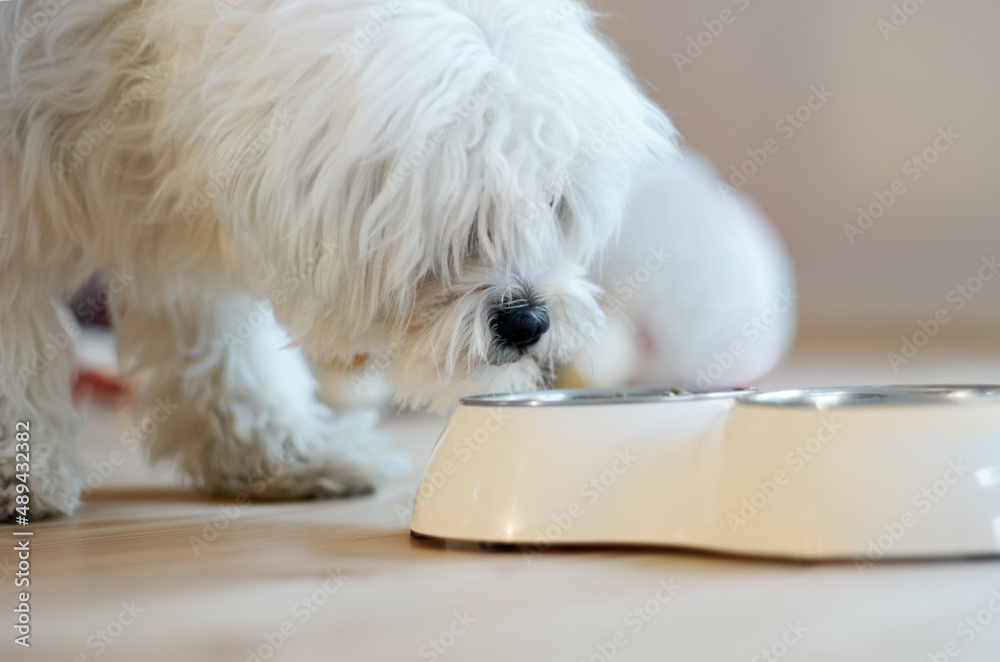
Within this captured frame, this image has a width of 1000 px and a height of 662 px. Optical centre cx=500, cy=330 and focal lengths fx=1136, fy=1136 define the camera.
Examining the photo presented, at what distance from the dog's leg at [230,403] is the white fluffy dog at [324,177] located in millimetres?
67

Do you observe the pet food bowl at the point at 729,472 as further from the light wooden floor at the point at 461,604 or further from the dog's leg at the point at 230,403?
the dog's leg at the point at 230,403

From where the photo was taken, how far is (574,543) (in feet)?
2.89

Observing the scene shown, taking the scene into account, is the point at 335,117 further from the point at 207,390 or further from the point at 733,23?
the point at 733,23

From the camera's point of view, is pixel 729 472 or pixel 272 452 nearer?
pixel 729 472

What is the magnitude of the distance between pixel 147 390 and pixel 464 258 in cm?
62

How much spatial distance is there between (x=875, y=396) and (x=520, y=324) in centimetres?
33

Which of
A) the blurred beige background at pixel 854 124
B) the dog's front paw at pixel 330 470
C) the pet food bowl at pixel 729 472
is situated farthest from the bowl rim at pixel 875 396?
the blurred beige background at pixel 854 124

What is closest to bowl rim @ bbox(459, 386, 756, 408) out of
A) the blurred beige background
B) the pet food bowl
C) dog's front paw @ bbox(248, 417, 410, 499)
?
the pet food bowl

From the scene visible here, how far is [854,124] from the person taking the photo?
12.4 feet

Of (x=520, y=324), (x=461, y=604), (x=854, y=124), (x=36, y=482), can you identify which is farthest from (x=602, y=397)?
(x=854, y=124)

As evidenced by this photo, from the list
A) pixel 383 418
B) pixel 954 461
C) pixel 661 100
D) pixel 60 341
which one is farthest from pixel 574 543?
pixel 661 100

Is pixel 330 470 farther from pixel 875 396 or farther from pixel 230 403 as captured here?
pixel 875 396

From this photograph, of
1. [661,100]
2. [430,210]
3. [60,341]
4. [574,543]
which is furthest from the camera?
[661,100]

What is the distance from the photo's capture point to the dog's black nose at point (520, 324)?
106cm
